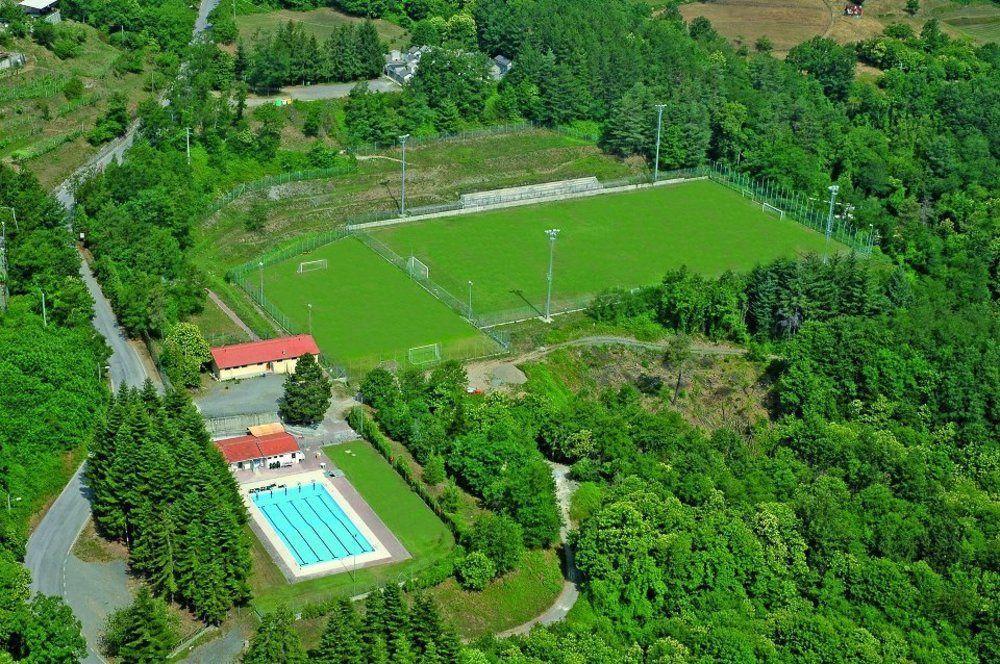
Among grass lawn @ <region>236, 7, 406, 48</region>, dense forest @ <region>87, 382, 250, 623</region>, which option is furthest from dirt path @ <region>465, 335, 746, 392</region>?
grass lawn @ <region>236, 7, 406, 48</region>

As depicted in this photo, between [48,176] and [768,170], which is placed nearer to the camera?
[48,176]

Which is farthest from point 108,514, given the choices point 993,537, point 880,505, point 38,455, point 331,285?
point 993,537

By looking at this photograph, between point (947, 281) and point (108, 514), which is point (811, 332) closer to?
point (947, 281)

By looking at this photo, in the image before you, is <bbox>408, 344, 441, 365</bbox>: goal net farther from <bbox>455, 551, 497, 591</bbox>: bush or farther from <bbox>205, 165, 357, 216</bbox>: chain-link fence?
<bbox>205, 165, 357, 216</bbox>: chain-link fence

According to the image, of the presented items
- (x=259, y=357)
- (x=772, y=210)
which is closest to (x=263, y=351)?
(x=259, y=357)

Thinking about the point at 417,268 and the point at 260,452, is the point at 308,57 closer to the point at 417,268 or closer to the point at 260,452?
the point at 417,268
